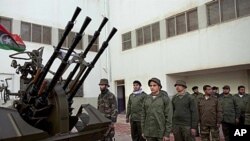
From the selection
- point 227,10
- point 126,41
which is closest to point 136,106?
point 227,10

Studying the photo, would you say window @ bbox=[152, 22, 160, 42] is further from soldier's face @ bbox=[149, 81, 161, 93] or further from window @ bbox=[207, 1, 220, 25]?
soldier's face @ bbox=[149, 81, 161, 93]

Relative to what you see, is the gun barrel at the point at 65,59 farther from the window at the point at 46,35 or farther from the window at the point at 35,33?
the window at the point at 46,35

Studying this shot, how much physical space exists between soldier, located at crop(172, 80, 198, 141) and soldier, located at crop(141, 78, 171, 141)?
105 centimetres

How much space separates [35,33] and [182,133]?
12.4 metres

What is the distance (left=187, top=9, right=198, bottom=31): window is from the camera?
49.4 ft

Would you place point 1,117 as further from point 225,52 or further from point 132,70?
point 132,70

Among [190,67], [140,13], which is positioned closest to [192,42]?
[190,67]

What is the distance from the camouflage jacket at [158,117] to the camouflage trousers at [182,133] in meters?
1.08

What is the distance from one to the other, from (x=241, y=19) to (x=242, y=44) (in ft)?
3.37

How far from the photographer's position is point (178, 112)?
6777mm

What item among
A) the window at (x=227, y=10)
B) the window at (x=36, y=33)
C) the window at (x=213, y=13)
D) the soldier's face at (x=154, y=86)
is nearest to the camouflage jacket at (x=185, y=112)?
the soldier's face at (x=154, y=86)

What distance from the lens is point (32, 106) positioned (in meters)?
4.33

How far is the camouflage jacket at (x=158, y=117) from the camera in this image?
5652mm

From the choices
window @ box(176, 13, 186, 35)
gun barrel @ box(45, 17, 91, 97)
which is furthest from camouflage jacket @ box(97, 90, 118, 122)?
window @ box(176, 13, 186, 35)
